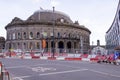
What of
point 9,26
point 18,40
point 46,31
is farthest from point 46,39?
point 9,26

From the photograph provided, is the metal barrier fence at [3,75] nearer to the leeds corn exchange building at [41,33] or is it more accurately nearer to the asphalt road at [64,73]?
the asphalt road at [64,73]

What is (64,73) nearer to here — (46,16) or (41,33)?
(41,33)

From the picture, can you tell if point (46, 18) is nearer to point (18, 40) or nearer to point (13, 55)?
point (18, 40)

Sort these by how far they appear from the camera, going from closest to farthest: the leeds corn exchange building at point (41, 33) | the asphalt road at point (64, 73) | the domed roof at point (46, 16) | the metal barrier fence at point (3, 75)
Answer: the metal barrier fence at point (3, 75), the asphalt road at point (64, 73), the leeds corn exchange building at point (41, 33), the domed roof at point (46, 16)

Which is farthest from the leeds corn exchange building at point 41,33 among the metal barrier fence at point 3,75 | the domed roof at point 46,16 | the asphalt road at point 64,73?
the metal barrier fence at point 3,75

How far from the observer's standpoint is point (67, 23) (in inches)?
4001

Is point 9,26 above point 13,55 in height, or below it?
above

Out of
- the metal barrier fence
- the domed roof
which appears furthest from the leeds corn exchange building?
the metal barrier fence

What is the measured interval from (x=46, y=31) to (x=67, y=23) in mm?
10052

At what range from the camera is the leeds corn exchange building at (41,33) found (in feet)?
309

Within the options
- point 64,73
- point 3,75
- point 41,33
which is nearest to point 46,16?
point 41,33

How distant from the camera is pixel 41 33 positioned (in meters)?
96.4

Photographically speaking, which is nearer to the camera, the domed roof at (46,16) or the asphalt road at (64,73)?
the asphalt road at (64,73)

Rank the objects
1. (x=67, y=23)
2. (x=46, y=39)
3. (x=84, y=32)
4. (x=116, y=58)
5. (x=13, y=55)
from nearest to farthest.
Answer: (x=116, y=58) < (x=13, y=55) < (x=46, y=39) < (x=67, y=23) < (x=84, y=32)
